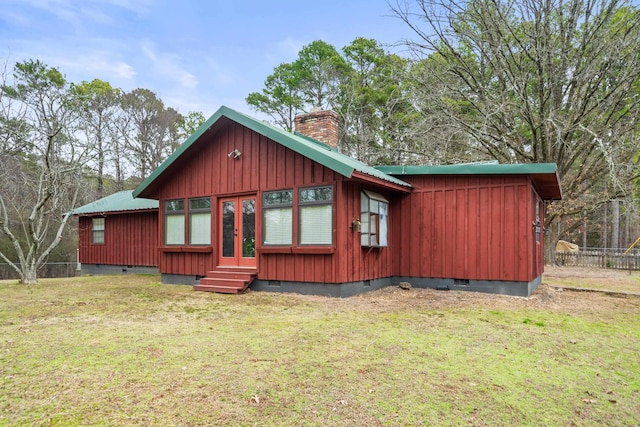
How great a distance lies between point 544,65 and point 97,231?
16.4 metres

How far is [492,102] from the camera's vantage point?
12.8m

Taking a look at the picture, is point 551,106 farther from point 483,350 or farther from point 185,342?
point 185,342

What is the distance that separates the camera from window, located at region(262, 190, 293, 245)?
814 cm

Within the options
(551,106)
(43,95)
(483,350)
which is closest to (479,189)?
(483,350)

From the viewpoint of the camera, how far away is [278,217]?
8297 millimetres

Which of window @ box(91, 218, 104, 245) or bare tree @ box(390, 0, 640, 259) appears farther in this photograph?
window @ box(91, 218, 104, 245)

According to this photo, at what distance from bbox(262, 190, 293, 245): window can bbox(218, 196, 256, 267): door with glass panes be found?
0.42 m

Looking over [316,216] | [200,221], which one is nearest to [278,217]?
[316,216]

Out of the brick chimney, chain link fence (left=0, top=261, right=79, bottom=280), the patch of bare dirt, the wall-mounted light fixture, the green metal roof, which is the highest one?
the brick chimney

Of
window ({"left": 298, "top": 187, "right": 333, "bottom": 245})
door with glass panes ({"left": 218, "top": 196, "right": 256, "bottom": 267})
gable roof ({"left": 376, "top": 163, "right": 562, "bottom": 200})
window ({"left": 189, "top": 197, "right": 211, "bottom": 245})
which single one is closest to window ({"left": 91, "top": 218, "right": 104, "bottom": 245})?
window ({"left": 189, "top": 197, "right": 211, "bottom": 245})

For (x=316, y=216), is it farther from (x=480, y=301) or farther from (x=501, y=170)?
(x=501, y=170)

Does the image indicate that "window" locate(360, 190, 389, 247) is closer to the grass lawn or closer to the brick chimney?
the grass lawn

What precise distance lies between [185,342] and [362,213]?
4.60m

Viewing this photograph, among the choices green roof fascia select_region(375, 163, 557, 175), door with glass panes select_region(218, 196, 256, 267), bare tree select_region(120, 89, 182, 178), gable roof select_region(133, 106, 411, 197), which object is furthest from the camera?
bare tree select_region(120, 89, 182, 178)
